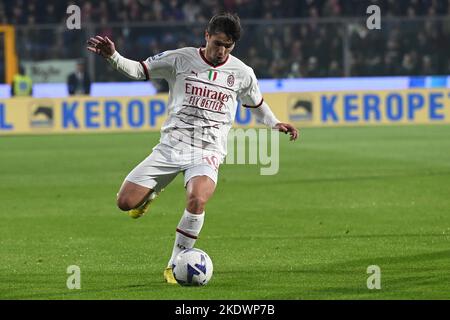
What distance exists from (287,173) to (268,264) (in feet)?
29.4

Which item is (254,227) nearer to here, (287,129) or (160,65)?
(287,129)

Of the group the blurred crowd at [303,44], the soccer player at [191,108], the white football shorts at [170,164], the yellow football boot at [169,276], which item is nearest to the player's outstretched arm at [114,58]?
the soccer player at [191,108]

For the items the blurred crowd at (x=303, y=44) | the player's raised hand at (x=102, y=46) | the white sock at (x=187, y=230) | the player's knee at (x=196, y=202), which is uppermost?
the blurred crowd at (x=303, y=44)

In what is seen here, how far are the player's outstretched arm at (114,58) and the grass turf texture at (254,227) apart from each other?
64.9 inches

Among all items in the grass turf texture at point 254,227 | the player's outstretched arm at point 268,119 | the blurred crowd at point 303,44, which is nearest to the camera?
the grass turf texture at point 254,227

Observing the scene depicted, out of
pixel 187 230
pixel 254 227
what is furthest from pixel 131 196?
pixel 254 227

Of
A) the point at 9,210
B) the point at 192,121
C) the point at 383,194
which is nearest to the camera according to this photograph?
the point at 192,121

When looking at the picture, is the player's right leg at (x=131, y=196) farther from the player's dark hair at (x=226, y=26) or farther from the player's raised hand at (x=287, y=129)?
the player's dark hair at (x=226, y=26)

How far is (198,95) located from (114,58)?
751 mm

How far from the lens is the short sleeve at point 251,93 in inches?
364

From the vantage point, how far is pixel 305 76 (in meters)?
30.7
